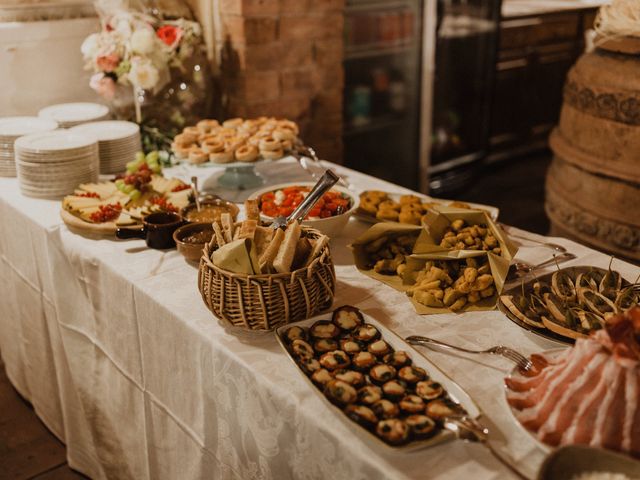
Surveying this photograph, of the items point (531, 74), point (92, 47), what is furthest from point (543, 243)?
point (531, 74)

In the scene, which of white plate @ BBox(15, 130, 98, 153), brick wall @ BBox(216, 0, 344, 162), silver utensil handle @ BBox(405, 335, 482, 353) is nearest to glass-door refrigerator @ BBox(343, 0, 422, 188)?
brick wall @ BBox(216, 0, 344, 162)

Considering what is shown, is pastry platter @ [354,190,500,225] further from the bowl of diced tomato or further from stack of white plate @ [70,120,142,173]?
stack of white plate @ [70,120,142,173]

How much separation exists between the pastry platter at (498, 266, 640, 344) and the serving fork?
74mm

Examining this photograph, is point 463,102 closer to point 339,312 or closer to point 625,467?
point 339,312

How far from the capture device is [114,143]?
83.4 inches

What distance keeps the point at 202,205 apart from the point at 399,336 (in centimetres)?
77

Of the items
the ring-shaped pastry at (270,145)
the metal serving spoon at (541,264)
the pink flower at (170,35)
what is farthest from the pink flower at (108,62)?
the metal serving spoon at (541,264)

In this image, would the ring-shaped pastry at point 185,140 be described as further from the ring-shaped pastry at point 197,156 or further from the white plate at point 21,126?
the white plate at point 21,126

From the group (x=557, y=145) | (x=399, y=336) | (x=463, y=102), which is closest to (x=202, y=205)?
(x=399, y=336)

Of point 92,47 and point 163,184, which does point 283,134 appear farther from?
point 92,47

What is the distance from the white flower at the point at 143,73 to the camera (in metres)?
2.07

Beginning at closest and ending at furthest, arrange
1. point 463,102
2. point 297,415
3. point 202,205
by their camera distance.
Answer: point 297,415 < point 202,205 < point 463,102

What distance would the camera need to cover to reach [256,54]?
254 centimetres

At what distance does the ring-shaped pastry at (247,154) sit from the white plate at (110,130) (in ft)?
1.56
